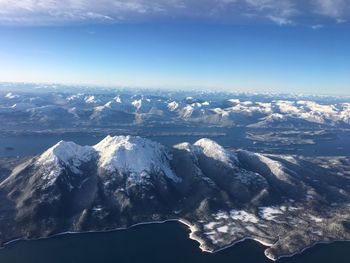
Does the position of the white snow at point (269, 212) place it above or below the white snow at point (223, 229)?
above

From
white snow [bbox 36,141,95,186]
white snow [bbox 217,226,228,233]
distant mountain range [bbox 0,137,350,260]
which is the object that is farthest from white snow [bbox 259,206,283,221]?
white snow [bbox 36,141,95,186]

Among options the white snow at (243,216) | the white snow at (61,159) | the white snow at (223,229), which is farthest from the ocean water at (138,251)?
the white snow at (61,159)

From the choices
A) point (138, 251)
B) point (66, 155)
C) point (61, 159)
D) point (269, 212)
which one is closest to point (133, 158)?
point (66, 155)

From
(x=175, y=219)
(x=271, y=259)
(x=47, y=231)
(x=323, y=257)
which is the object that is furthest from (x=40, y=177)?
(x=323, y=257)

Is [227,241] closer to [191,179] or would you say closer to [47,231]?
[191,179]

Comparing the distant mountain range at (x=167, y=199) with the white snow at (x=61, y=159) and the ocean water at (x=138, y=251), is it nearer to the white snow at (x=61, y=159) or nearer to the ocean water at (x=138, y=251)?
the white snow at (x=61, y=159)

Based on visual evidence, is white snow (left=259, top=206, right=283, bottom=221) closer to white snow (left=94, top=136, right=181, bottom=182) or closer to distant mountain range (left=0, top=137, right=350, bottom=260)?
distant mountain range (left=0, top=137, right=350, bottom=260)
